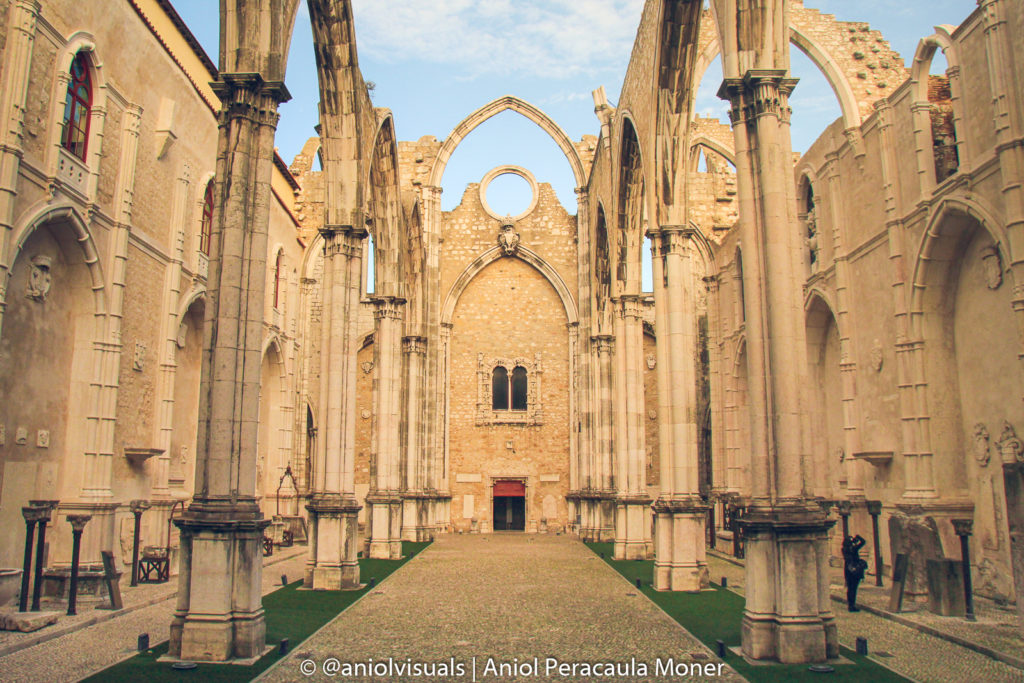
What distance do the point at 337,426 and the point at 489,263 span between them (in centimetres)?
1590

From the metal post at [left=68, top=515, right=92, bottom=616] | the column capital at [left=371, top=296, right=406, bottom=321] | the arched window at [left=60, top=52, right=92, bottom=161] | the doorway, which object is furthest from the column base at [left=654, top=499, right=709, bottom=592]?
the doorway

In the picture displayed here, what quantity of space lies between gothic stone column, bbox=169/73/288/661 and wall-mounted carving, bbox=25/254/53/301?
176 inches

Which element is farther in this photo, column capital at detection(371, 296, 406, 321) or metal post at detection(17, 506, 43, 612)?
column capital at detection(371, 296, 406, 321)

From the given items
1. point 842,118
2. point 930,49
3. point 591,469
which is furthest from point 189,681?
point 591,469

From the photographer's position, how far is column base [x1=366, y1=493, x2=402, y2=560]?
17.2m

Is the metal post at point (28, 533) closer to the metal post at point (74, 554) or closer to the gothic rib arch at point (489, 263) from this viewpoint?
the metal post at point (74, 554)

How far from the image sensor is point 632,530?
17297 millimetres

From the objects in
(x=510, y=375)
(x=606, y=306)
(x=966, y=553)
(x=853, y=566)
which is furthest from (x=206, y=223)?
(x=966, y=553)

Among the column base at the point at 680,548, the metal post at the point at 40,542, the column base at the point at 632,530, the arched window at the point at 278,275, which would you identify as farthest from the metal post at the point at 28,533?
the arched window at the point at 278,275

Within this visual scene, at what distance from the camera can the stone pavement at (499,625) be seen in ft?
24.1

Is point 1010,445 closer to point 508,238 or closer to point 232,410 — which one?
point 232,410

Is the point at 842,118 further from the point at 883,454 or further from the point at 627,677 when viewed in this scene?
the point at 627,677

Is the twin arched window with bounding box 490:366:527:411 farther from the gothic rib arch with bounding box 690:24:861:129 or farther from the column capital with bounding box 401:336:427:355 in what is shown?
the gothic rib arch with bounding box 690:24:861:129

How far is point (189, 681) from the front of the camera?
6.39 meters
